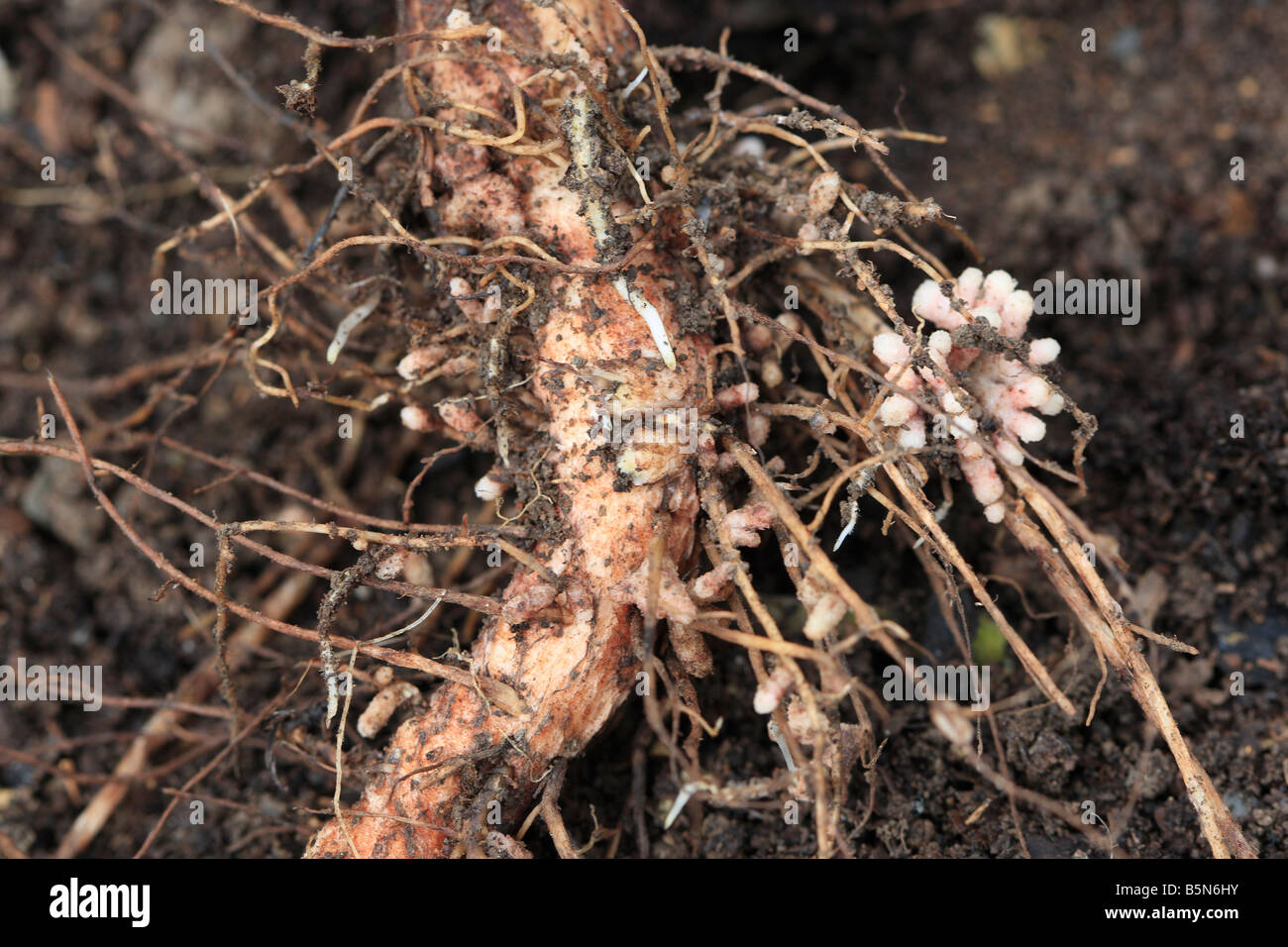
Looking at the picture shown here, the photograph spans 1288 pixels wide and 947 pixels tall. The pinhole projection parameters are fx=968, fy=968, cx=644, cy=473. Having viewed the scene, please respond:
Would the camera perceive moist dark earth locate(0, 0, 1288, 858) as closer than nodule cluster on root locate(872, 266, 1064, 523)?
No

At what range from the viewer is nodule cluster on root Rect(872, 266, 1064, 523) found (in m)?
1.38

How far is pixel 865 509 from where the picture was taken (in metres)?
1.71

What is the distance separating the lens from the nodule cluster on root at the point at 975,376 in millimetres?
1384

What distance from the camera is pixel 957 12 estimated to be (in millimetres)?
2309

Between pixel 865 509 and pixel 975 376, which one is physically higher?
pixel 975 376

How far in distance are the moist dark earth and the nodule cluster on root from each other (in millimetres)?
238

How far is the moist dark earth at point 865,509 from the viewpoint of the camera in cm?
153

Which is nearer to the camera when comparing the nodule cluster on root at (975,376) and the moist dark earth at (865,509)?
the nodule cluster on root at (975,376)

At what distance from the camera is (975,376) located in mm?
1448

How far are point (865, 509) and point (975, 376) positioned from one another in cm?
35

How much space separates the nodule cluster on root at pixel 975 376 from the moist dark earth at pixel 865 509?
9.4 inches

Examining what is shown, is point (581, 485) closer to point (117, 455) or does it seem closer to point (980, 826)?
point (980, 826)

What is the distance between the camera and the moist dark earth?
153 centimetres

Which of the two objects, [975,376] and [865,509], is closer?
[975,376]
